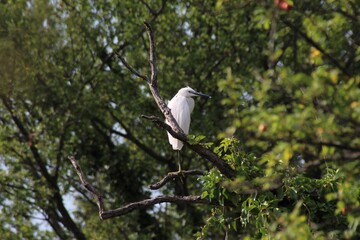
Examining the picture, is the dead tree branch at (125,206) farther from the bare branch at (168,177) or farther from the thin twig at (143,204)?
the bare branch at (168,177)

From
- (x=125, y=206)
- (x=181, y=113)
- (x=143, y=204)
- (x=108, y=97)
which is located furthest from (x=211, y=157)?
(x=108, y=97)

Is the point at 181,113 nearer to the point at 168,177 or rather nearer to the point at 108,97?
the point at 168,177

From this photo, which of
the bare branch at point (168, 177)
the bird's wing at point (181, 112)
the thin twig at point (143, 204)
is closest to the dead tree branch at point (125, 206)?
the thin twig at point (143, 204)

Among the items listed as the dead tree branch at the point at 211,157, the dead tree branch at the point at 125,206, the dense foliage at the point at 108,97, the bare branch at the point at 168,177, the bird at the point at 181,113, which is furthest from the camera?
the dense foliage at the point at 108,97

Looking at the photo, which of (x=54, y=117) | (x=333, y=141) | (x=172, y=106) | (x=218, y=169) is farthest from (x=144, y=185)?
(x=333, y=141)

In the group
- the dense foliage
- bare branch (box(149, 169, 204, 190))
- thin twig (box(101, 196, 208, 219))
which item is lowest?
thin twig (box(101, 196, 208, 219))

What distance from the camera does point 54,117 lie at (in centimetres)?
1234

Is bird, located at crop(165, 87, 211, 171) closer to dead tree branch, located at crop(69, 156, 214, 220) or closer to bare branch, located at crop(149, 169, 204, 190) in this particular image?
bare branch, located at crop(149, 169, 204, 190)

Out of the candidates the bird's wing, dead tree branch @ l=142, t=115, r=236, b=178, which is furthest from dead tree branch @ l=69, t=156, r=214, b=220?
the bird's wing

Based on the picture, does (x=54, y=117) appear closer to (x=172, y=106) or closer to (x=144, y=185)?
(x=144, y=185)

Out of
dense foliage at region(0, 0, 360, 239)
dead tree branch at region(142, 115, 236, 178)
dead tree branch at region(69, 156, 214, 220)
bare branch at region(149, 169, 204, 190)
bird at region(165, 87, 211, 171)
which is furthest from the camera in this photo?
dense foliage at region(0, 0, 360, 239)

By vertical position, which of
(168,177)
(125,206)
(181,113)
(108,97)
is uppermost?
(108,97)

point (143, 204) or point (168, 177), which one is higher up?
point (168, 177)

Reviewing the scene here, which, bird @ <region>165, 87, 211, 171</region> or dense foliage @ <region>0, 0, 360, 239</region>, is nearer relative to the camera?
bird @ <region>165, 87, 211, 171</region>
